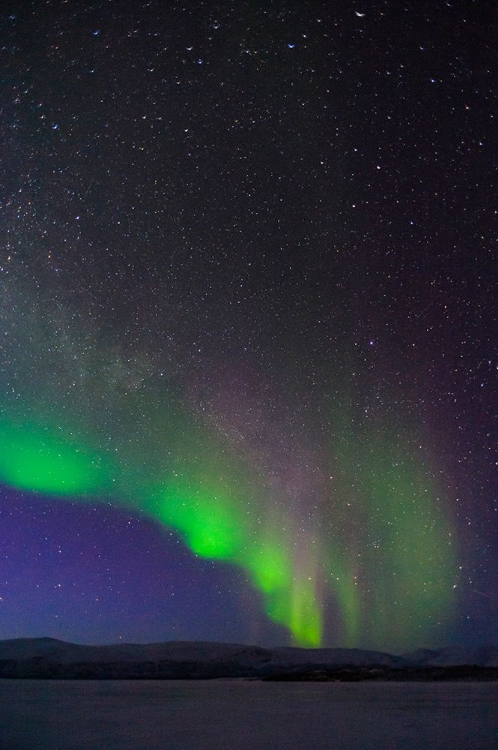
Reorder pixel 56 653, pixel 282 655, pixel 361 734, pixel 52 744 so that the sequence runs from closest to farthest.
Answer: pixel 52 744 < pixel 361 734 < pixel 56 653 < pixel 282 655

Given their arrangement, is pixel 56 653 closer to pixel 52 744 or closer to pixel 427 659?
pixel 427 659

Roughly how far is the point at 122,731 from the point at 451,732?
Answer: 7639 mm

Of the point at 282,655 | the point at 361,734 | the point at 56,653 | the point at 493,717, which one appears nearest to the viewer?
the point at 361,734

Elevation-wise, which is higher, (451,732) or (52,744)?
(52,744)

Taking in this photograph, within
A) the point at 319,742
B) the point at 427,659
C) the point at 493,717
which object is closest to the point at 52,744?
the point at 319,742

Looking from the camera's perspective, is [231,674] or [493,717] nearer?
[493,717]

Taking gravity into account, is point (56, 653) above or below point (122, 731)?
below

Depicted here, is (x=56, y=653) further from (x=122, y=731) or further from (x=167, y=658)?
(x=122, y=731)

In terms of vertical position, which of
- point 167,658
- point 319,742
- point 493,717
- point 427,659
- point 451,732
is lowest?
point 427,659

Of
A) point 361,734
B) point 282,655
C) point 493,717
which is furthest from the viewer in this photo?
point 282,655

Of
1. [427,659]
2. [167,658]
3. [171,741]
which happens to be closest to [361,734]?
[171,741]

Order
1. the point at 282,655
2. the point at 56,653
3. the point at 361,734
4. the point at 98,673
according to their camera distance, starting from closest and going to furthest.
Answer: the point at 361,734
the point at 98,673
the point at 56,653
the point at 282,655

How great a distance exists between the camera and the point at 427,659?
19312 centimetres

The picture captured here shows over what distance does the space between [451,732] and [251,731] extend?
466 centimetres
